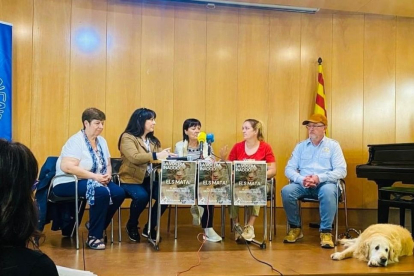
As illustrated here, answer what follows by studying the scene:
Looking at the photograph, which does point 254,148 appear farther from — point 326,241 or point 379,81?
point 379,81

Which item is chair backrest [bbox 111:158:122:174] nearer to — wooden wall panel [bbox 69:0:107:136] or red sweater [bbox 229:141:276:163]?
wooden wall panel [bbox 69:0:107:136]

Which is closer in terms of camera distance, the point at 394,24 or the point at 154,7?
the point at 154,7

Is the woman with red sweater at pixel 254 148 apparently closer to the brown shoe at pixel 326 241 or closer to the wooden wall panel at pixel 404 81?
the brown shoe at pixel 326 241

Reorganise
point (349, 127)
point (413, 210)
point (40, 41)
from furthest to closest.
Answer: point (349, 127), point (40, 41), point (413, 210)

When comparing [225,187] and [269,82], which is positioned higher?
[269,82]

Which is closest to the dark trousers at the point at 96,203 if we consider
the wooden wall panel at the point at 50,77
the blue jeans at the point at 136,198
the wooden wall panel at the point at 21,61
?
the blue jeans at the point at 136,198

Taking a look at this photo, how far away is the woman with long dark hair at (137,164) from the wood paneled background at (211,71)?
0.93 meters

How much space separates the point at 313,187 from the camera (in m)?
4.00

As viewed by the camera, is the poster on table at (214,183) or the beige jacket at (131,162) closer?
the poster on table at (214,183)

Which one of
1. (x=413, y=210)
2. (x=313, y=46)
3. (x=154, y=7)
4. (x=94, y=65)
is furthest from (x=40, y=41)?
(x=413, y=210)

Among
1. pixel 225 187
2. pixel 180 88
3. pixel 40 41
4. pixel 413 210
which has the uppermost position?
pixel 40 41

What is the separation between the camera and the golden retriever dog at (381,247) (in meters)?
3.03

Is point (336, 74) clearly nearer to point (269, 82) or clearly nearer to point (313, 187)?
point (269, 82)

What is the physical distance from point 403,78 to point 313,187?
2.39 m
